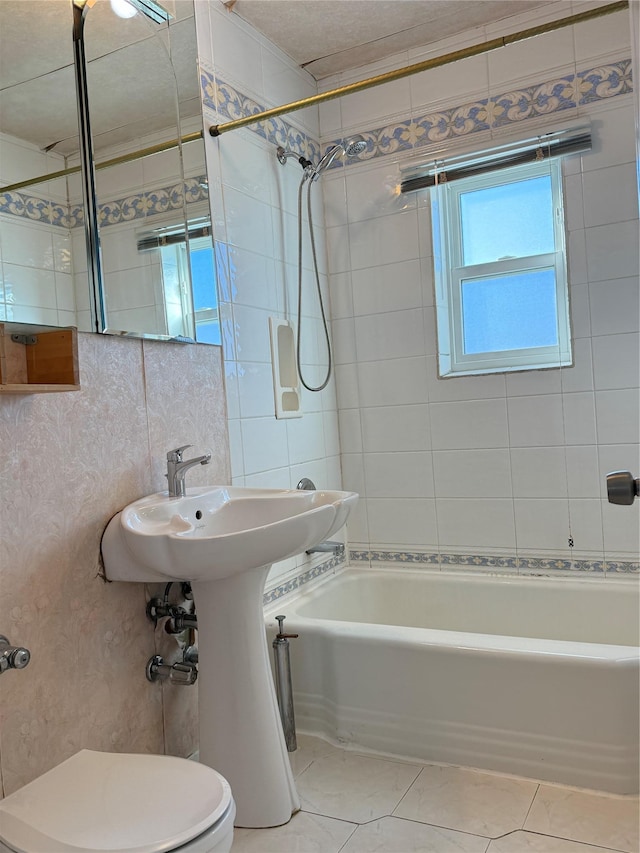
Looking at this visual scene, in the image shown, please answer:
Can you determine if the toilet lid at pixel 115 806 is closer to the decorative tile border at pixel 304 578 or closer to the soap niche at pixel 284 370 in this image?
the decorative tile border at pixel 304 578

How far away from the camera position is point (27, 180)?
1618mm

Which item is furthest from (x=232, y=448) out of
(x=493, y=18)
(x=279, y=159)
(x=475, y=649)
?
(x=493, y=18)

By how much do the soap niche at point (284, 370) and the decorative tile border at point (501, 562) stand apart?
724mm

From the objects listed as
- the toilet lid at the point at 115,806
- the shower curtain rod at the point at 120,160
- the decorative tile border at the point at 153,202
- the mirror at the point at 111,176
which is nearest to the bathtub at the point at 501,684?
the toilet lid at the point at 115,806

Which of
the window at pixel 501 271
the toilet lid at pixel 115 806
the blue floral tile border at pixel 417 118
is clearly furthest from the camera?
the window at pixel 501 271

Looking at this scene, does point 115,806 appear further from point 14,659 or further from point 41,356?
point 41,356

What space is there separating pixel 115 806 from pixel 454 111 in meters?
2.59

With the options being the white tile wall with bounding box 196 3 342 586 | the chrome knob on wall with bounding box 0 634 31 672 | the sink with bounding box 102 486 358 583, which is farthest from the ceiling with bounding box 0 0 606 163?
the chrome knob on wall with bounding box 0 634 31 672

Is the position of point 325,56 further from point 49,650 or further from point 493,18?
point 49,650

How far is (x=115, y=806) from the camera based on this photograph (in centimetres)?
128

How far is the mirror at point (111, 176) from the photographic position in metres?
1.60

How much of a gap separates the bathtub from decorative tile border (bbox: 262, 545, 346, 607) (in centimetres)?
5

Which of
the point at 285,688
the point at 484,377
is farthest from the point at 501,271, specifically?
the point at 285,688

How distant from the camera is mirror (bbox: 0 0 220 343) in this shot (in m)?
1.60
